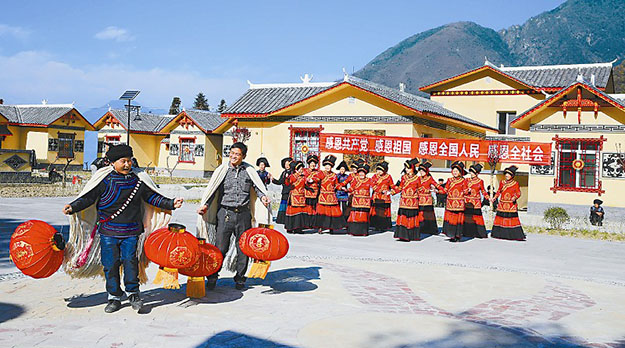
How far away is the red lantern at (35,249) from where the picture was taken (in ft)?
17.4

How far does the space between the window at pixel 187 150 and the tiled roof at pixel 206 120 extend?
51.2 inches

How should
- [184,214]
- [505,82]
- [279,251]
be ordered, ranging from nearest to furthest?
[279,251]
[184,214]
[505,82]

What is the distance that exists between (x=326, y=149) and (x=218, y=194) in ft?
38.6

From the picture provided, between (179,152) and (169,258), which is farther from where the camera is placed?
(179,152)

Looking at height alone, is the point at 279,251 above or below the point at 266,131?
below

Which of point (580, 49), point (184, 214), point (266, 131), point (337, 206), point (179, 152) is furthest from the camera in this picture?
point (580, 49)

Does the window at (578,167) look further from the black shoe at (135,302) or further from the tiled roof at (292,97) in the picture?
the black shoe at (135,302)

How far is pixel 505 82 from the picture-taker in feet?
94.6

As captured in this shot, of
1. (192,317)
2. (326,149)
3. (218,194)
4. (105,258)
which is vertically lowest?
(192,317)

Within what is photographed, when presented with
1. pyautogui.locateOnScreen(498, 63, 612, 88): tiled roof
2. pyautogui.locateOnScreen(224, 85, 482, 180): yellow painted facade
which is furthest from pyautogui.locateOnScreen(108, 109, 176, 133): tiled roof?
pyautogui.locateOnScreen(498, 63, 612, 88): tiled roof

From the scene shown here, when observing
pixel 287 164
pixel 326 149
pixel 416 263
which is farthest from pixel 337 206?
→ pixel 326 149

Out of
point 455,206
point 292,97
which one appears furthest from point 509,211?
point 292,97

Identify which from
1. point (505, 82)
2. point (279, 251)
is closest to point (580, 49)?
point (505, 82)

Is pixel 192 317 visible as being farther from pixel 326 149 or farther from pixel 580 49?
pixel 580 49
